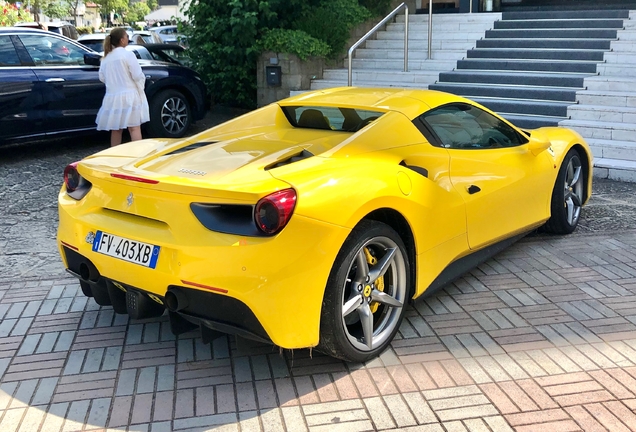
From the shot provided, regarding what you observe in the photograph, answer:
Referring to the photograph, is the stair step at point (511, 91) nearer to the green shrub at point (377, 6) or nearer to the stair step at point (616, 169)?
the stair step at point (616, 169)

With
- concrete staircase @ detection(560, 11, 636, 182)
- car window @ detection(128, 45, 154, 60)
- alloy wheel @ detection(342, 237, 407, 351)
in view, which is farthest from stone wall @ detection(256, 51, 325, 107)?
alloy wheel @ detection(342, 237, 407, 351)

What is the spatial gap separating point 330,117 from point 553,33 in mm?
8310

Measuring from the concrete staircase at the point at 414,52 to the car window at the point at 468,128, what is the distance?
6.31 metres

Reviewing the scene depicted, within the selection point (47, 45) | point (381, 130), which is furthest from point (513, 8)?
point (381, 130)

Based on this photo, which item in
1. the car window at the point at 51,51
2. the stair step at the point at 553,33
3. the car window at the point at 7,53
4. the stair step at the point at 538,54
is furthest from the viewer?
the stair step at the point at 553,33

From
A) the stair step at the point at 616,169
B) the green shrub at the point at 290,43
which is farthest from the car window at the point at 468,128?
the green shrub at the point at 290,43

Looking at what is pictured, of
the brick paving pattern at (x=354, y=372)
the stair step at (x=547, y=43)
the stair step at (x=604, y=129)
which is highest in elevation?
the stair step at (x=547, y=43)

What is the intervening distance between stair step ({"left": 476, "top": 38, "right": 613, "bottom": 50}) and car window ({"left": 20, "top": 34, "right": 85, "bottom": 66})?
22.2 feet

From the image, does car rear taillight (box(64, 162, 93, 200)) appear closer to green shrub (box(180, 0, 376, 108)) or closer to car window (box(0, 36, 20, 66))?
car window (box(0, 36, 20, 66))

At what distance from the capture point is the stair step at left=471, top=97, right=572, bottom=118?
9.13m

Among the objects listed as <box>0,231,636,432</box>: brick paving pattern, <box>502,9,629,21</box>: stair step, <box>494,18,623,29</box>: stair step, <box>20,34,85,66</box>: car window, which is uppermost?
<box>502,9,629,21</box>: stair step

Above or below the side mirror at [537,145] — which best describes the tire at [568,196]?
below

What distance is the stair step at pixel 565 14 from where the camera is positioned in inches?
437

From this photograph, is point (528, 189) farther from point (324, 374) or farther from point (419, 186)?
point (324, 374)
